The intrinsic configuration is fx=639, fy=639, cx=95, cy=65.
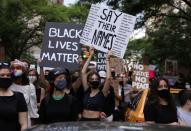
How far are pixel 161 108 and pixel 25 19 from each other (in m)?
34.0

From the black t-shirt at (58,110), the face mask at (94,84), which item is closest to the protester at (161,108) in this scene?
the black t-shirt at (58,110)

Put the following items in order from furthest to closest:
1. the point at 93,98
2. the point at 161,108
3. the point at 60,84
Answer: the point at 93,98
the point at 161,108
the point at 60,84

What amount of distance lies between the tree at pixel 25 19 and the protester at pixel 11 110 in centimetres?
2908

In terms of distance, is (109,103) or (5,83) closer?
(5,83)

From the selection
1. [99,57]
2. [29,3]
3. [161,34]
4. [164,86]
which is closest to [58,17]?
[29,3]

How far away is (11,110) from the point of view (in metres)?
6.32

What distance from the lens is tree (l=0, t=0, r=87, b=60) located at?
123ft

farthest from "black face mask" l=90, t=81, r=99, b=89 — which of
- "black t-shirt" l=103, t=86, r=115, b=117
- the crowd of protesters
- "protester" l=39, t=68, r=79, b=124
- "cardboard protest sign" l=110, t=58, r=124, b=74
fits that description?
"cardboard protest sign" l=110, t=58, r=124, b=74

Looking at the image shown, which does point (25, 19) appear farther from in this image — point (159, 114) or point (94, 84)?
point (159, 114)

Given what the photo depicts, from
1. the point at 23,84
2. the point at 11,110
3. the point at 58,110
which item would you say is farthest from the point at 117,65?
the point at 11,110

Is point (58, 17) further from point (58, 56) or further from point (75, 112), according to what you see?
point (75, 112)

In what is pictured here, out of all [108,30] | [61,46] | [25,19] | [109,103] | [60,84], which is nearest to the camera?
[60,84]

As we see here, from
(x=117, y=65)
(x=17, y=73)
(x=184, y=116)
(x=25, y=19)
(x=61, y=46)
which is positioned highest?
(x=25, y=19)

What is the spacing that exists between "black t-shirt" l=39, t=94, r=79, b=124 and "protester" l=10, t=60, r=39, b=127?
100 cm
